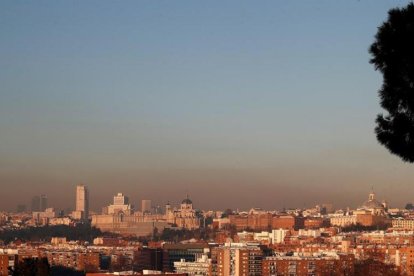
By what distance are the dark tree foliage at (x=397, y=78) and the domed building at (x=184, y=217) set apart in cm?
10683

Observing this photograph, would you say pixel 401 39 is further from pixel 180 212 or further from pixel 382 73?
pixel 180 212

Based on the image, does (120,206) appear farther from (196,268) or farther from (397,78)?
(397,78)

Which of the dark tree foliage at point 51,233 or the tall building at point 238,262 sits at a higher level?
the dark tree foliage at point 51,233

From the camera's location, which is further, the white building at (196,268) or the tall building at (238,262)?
the white building at (196,268)

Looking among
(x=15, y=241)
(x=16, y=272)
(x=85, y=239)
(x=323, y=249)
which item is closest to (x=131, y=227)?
(x=85, y=239)

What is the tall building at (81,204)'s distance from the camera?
13875 centimetres

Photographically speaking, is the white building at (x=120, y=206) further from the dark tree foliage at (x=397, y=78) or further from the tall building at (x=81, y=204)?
the dark tree foliage at (x=397, y=78)

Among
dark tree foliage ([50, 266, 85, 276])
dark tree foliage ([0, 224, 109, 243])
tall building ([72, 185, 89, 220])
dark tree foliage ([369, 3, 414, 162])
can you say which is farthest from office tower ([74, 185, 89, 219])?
dark tree foliage ([369, 3, 414, 162])

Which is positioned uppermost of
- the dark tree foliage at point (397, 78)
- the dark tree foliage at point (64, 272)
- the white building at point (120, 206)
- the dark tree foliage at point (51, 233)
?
the white building at point (120, 206)

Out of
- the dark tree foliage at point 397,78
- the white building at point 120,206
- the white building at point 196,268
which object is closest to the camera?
the dark tree foliage at point 397,78

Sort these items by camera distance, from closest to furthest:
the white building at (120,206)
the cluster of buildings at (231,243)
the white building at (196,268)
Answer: the cluster of buildings at (231,243), the white building at (196,268), the white building at (120,206)

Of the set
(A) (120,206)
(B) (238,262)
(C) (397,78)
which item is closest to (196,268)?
(B) (238,262)

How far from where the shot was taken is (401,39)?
9398 millimetres

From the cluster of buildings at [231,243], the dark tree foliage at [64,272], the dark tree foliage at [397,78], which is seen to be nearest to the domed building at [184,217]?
the cluster of buildings at [231,243]
